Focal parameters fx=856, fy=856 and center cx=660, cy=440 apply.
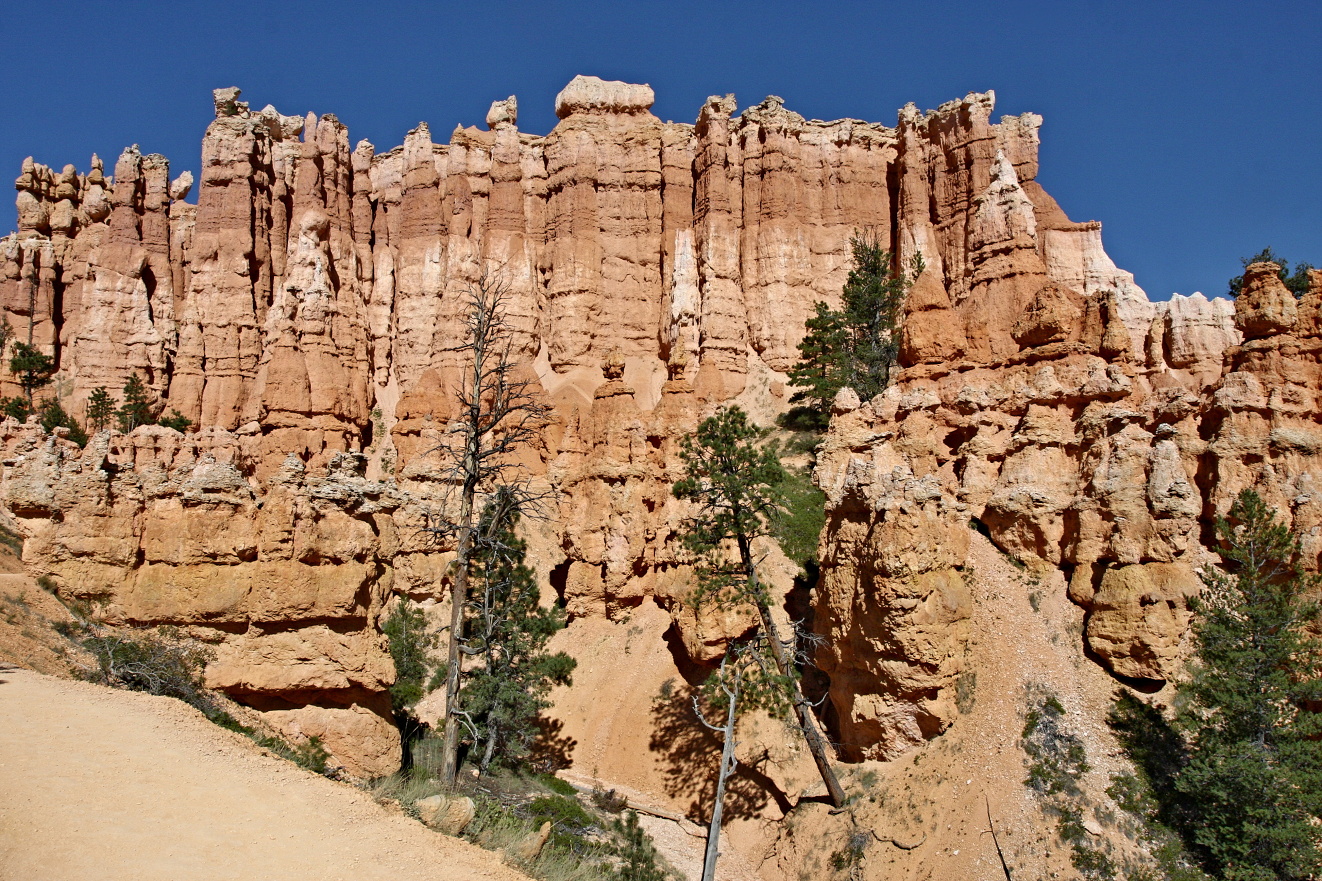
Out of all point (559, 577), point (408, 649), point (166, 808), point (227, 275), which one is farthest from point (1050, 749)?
point (227, 275)

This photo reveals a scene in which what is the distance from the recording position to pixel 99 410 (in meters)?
46.6

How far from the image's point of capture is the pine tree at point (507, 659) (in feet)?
62.6

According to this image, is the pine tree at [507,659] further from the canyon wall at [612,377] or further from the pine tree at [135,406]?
the pine tree at [135,406]

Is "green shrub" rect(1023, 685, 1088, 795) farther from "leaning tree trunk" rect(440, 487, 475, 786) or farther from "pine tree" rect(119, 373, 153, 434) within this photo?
"pine tree" rect(119, 373, 153, 434)

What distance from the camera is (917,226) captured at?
4931 centimetres

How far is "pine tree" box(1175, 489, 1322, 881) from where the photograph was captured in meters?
13.7

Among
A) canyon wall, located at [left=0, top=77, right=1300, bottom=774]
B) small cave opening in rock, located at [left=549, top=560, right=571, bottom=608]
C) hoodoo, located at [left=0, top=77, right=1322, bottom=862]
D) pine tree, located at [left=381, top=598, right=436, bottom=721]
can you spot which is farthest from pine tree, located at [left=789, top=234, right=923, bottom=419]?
pine tree, located at [left=381, top=598, right=436, bottom=721]

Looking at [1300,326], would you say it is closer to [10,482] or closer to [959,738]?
[959,738]

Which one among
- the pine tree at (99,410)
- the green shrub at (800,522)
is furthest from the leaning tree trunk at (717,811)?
the pine tree at (99,410)

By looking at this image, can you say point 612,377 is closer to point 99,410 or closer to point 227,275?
point 227,275

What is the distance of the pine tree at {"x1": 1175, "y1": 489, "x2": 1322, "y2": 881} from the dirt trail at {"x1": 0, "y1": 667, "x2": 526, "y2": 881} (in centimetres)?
1202

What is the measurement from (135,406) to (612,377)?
30.0 metres

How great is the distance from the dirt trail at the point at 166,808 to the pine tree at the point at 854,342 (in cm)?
2861

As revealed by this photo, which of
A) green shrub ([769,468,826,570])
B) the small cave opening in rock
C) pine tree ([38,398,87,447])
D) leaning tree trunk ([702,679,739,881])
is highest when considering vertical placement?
pine tree ([38,398,87,447])
